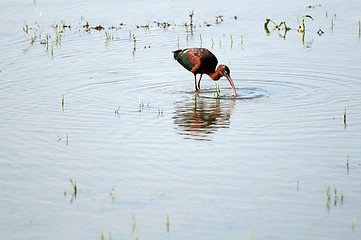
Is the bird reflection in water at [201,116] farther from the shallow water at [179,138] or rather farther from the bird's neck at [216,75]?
the bird's neck at [216,75]

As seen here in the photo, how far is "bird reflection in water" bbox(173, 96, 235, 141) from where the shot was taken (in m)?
9.31

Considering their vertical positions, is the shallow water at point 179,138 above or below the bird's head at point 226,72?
below

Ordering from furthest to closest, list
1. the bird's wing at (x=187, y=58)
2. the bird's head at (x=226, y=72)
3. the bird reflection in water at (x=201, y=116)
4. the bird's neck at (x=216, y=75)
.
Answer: the bird's wing at (x=187, y=58), the bird's neck at (x=216, y=75), the bird's head at (x=226, y=72), the bird reflection in water at (x=201, y=116)

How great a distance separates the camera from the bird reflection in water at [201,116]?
9312 mm

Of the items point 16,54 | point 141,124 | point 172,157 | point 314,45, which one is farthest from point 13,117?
point 314,45

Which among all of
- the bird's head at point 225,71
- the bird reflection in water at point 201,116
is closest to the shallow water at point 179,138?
the bird reflection in water at point 201,116

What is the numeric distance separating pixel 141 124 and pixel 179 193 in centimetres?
303

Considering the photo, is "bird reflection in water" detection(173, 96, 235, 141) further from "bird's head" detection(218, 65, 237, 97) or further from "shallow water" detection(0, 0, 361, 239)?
"bird's head" detection(218, 65, 237, 97)

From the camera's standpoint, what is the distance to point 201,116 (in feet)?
33.9

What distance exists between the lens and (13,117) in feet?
33.6

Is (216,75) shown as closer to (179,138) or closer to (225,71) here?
(225,71)

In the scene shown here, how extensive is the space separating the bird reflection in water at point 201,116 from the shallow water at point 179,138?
0.03 meters

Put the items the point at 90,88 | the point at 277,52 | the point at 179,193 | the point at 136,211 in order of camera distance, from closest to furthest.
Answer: the point at 136,211
the point at 179,193
the point at 90,88
the point at 277,52

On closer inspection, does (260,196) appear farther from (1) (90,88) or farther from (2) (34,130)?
(1) (90,88)
